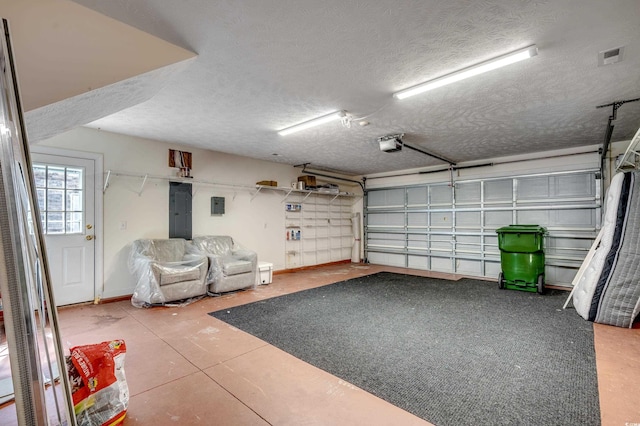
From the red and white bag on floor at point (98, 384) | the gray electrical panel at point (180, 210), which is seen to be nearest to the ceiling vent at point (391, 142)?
the gray electrical panel at point (180, 210)

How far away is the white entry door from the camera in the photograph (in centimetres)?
378

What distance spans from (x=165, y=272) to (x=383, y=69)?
3691mm

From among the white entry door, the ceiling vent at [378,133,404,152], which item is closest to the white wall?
the white entry door

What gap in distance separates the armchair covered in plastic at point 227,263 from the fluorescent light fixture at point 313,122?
220 centimetres

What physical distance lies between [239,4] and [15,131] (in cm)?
135

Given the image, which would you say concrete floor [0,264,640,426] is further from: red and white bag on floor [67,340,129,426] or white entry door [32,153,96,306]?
white entry door [32,153,96,306]

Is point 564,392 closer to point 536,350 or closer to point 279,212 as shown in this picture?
point 536,350

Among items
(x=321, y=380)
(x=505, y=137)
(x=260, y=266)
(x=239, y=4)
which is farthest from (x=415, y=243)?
(x=239, y=4)

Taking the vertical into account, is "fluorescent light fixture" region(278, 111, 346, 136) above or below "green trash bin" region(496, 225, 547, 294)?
above

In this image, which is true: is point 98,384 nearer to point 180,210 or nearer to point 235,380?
point 235,380

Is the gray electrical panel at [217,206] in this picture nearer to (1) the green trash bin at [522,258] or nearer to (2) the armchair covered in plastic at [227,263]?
(2) the armchair covered in plastic at [227,263]

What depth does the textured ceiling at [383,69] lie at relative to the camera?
1816 mm

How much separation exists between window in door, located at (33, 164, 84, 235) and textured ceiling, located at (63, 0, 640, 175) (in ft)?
2.78

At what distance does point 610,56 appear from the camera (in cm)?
227
